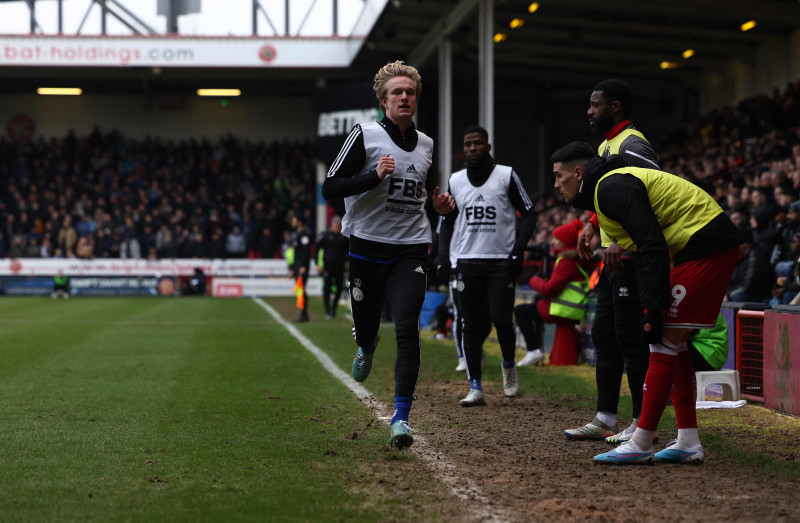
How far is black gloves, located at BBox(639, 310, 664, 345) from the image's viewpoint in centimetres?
481

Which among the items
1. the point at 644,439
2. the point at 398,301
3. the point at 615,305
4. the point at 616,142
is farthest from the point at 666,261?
the point at 398,301

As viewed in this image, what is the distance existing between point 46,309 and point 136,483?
17905 millimetres

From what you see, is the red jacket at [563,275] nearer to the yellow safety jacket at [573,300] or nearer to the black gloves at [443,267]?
the yellow safety jacket at [573,300]

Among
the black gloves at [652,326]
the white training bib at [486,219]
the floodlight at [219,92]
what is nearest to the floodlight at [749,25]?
the white training bib at [486,219]

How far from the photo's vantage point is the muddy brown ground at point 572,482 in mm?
3959

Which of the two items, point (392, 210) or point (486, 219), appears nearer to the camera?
point (392, 210)

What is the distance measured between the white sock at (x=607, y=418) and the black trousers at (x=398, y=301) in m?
1.22

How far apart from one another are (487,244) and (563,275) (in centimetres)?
294

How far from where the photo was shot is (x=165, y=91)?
134 ft

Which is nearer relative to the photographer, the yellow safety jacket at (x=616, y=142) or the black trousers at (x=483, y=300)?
the yellow safety jacket at (x=616, y=142)

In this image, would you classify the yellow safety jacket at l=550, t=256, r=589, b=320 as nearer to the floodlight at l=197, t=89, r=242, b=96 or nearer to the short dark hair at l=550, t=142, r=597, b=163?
the short dark hair at l=550, t=142, r=597, b=163

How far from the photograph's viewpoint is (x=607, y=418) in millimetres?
5922

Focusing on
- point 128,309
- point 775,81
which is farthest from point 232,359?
point 775,81

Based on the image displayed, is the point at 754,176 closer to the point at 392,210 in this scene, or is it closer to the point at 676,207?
the point at 392,210
